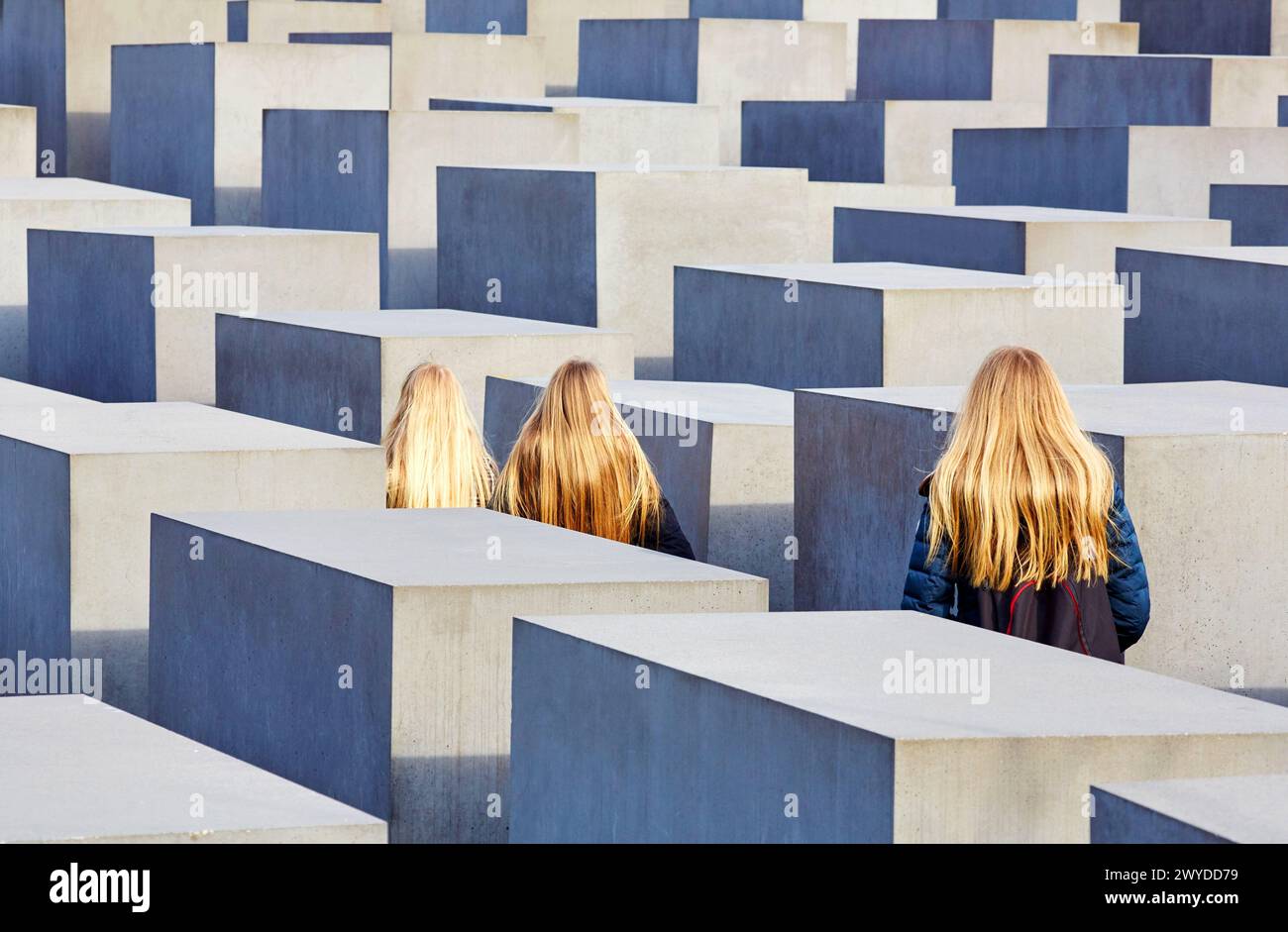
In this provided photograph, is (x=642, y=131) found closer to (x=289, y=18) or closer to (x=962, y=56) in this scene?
(x=962, y=56)

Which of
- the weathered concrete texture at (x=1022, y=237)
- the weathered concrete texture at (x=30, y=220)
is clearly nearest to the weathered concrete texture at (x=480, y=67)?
the weathered concrete texture at (x=30, y=220)

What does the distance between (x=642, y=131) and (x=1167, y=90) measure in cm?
519

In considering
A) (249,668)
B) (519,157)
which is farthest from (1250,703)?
(519,157)

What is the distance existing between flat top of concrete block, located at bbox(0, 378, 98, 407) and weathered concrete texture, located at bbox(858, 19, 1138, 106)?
14.3 metres

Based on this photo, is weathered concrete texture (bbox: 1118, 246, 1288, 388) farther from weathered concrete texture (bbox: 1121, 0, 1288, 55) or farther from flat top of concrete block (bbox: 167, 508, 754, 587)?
weathered concrete texture (bbox: 1121, 0, 1288, 55)

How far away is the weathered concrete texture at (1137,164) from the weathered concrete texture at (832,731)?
1091 centimetres

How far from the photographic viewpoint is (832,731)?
13.3 feet

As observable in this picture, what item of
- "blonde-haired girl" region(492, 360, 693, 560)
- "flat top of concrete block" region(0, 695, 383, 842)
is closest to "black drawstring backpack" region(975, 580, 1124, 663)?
"blonde-haired girl" region(492, 360, 693, 560)

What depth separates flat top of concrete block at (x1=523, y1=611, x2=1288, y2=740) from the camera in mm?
4109

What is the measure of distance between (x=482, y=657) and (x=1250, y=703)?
1.81 meters

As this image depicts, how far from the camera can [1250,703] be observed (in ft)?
14.4

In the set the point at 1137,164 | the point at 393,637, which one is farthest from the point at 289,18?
the point at 393,637

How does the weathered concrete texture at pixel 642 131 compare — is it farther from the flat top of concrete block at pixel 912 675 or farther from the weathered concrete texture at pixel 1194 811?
the weathered concrete texture at pixel 1194 811

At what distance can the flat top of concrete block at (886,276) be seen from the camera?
1004cm
